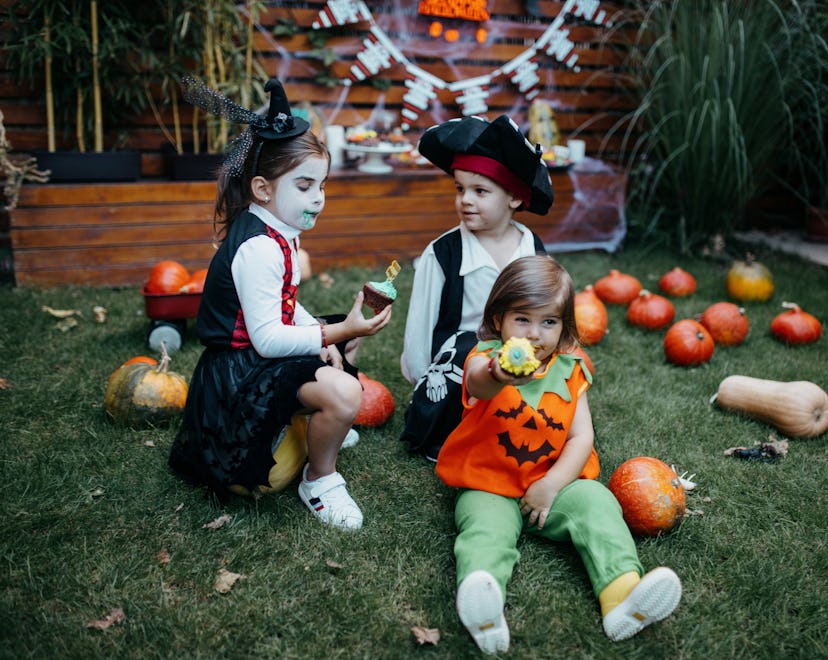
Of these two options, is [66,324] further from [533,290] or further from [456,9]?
[456,9]

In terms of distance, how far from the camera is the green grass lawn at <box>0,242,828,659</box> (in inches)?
81.9


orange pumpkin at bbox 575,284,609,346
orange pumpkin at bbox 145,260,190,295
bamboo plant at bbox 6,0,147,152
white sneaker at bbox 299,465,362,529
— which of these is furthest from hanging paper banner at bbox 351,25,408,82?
white sneaker at bbox 299,465,362,529

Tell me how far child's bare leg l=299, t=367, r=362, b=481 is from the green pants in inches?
18.5

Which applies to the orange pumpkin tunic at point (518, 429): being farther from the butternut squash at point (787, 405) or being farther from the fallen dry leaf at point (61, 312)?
the fallen dry leaf at point (61, 312)

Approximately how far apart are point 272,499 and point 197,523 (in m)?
0.28

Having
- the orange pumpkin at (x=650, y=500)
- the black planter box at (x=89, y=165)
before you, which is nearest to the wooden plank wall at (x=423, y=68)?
the black planter box at (x=89, y=165)

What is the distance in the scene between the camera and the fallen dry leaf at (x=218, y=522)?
255cm

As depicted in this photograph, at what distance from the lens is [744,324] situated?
14.5 feet

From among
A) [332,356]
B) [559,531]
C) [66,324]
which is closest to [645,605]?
[559,531]

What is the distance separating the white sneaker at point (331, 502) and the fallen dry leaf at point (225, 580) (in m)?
0.39

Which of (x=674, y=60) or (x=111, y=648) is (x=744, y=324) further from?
(x=111, y=648)

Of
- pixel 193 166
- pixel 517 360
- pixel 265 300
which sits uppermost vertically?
pixel 517 360

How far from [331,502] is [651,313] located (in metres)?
2.73

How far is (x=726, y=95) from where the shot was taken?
19.1ft
